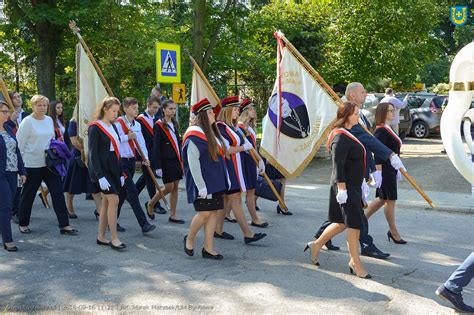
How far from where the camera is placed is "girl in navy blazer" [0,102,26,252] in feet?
21.5

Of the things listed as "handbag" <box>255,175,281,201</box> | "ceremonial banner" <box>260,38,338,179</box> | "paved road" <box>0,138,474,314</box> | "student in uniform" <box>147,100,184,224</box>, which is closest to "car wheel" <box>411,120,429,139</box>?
"paved road" <box>0,138,474,314</box>

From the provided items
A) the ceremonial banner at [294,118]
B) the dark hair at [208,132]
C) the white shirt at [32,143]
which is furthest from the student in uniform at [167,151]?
the dark hair at [208,132]

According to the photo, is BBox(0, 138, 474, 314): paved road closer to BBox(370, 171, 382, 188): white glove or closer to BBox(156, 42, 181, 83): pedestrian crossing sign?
BBox(370, 171, 382, 188): white glove

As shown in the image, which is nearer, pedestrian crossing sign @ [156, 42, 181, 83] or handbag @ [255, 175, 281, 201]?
handbag @ [255, 175, 281, 201]

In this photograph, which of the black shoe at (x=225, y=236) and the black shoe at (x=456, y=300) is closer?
the black shoe at (x=456, y=300)

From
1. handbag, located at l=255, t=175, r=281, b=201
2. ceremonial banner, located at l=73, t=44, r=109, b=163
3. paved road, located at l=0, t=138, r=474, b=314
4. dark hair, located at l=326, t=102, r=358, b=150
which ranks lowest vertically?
paved road, located at l=0, t=138, r=474, b=314

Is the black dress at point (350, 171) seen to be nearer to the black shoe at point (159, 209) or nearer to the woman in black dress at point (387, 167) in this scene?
the woman in black dress at point (387, 167)

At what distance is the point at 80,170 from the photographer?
8430 mm

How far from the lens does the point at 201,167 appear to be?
20.1 ft

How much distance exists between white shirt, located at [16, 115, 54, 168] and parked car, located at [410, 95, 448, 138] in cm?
1578

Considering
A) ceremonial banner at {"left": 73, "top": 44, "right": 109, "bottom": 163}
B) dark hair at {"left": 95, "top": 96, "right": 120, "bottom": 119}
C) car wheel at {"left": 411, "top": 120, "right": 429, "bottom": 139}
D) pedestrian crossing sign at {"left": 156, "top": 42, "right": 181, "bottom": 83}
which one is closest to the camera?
dark hair at {"left": 95, "top": 96, "right": 120, "bottom": 119}

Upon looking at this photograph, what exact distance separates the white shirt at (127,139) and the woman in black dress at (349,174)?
327 cm

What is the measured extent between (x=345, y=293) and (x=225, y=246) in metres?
2.13

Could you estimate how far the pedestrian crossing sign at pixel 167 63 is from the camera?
1116cm
